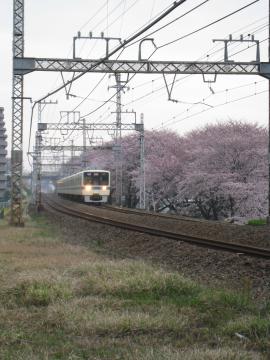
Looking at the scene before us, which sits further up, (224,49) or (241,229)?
(224,49)

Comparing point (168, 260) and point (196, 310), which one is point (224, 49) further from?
point (196, 310)

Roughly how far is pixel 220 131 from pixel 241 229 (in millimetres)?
28937

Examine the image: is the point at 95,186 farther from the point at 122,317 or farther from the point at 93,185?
the point at 122,317

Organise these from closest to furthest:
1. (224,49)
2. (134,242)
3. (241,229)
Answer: (134,242) < (241,229) < (224,49)

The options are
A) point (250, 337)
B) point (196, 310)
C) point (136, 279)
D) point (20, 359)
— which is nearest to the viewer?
point (20, 359)

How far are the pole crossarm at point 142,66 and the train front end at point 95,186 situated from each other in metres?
22.5

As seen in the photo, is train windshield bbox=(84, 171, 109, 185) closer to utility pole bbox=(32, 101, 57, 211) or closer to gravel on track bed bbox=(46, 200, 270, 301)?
utility pole bbox=(32, 101, 57, 211)

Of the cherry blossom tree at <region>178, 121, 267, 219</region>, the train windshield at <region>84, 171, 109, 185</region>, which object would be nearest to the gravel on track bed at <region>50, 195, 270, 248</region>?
the cherry blossom tree at <region>178, 121, 267, 219</region>

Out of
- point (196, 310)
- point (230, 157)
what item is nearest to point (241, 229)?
point (196, 310)

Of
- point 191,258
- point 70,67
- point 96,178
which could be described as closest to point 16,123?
point 70,67

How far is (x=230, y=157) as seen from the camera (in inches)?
1762

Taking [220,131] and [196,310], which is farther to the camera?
[220,131]

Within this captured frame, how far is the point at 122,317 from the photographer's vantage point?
6598 millimetres

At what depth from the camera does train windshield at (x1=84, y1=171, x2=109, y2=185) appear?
153 feet
